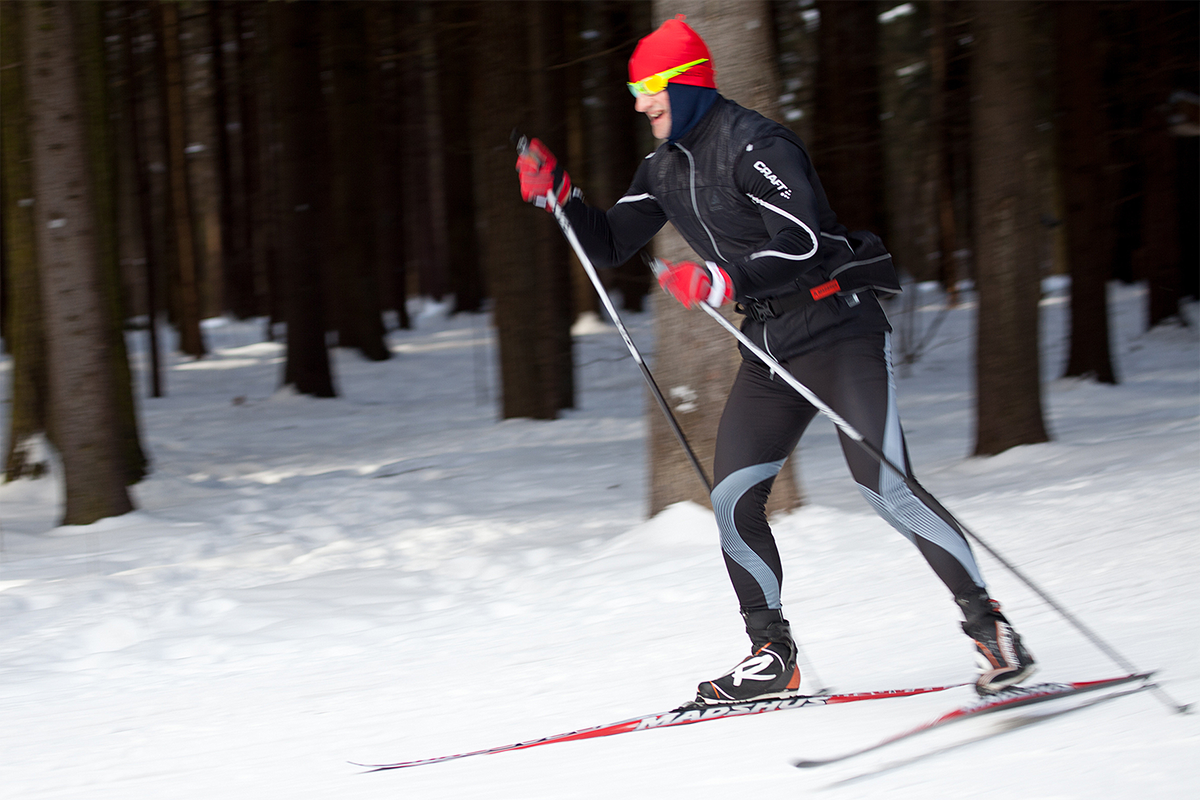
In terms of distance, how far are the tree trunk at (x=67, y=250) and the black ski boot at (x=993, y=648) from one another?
5.79 m

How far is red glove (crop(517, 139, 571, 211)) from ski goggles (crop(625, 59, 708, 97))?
1.47 ft

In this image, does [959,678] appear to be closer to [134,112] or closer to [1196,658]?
[1196,658]

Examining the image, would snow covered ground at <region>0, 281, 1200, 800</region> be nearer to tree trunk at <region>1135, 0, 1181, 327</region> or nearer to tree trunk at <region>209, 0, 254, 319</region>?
tree trunk at <region>1135, 0, 1181, 327</region>

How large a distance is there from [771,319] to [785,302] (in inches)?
3.4

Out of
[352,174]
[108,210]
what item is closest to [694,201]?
[108,210]

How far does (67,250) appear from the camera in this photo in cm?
694

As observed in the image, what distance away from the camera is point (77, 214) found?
22.9 ft

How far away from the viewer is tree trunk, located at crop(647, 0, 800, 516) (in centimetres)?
A: 611

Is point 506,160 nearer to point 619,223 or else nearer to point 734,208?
point 619,223

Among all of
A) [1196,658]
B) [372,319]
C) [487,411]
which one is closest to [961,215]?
[372,319]

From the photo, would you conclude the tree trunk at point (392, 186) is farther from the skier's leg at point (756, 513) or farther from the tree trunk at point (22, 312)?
the skier's leg at point (756, 513)

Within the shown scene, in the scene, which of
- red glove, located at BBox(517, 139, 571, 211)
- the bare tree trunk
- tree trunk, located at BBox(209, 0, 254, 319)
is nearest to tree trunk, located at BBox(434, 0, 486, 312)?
tree trunk, located at BBox(209, 0, 254, 319)

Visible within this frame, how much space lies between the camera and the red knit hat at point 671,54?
11.1ft

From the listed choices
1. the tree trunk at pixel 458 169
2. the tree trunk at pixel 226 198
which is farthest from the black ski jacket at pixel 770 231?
the tree trunk at pixel 458 169
